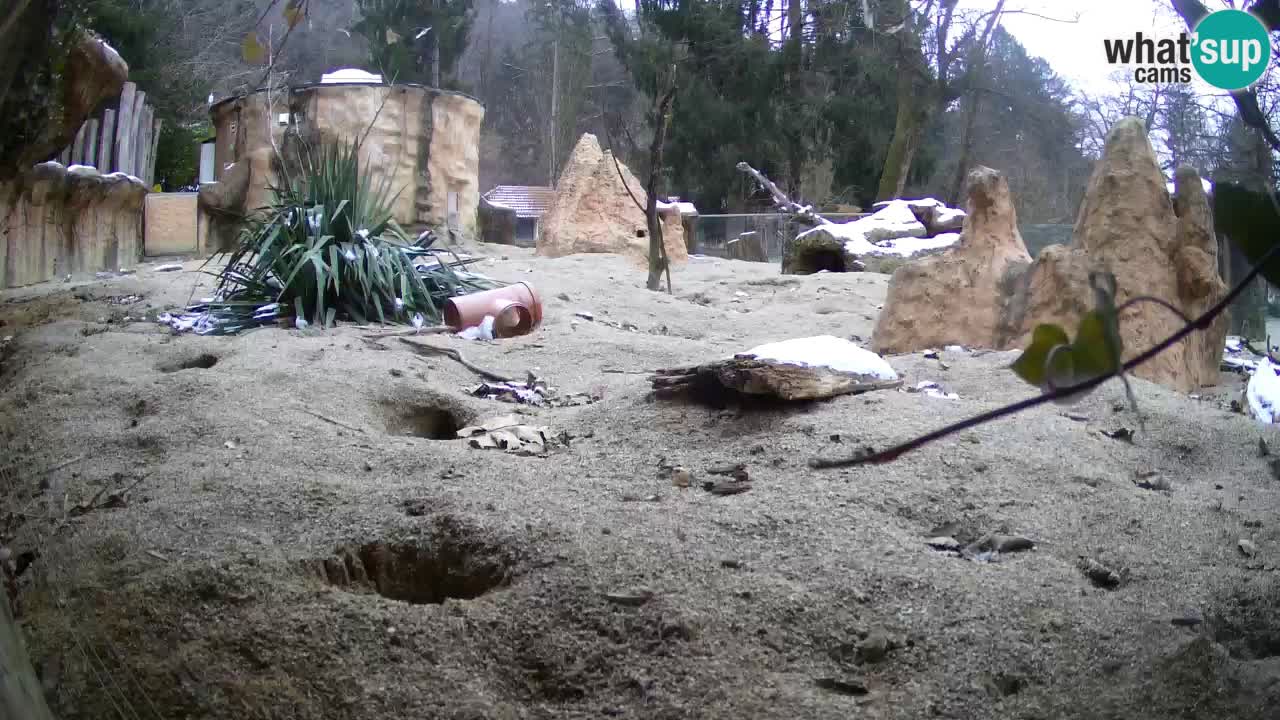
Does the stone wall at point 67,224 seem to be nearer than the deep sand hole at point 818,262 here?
Yes

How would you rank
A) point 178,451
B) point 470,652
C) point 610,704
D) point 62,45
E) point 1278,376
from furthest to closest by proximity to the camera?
point 1278,376 < point 62,45 < point 178,451 < point 470,652 < point 610,704

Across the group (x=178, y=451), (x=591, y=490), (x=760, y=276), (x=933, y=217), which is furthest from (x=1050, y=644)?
(x=933, y=217)

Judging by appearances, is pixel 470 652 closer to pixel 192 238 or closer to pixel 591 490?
pixel 591 490

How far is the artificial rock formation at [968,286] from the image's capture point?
5.11 m

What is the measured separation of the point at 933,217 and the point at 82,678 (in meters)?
10.4

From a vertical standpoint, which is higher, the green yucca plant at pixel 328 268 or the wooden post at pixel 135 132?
the wooden post at pixel 135 132

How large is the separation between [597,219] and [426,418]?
25.2 ft

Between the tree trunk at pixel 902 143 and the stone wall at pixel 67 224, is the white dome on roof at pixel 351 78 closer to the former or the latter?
the stone wall at pixel 67 224

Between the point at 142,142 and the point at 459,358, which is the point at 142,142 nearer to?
the point at 142,142

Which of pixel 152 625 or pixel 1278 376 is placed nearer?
pixel 152 625

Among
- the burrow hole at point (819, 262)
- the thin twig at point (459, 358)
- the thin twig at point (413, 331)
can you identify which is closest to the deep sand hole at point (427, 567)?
the thin twig at point (459, 358)

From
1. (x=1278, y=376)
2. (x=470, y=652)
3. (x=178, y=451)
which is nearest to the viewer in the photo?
(x=470, y=652)

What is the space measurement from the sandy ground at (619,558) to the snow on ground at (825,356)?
14 centimetres

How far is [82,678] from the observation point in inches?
55.5
